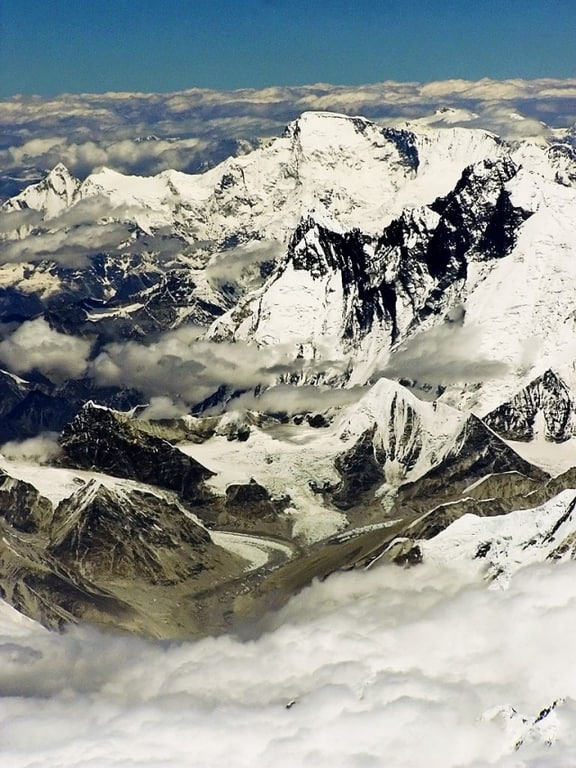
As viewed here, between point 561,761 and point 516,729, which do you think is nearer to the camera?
point 561,761

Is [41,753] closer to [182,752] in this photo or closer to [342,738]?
[182,752]

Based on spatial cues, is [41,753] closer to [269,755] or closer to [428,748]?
[269,755]

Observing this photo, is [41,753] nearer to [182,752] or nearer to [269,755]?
[182,752]

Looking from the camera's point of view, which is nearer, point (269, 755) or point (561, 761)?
point (561, 761)

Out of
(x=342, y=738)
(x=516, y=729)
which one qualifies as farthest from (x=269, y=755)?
(x=516, y=729)

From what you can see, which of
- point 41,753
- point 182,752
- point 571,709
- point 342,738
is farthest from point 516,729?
point 41,753

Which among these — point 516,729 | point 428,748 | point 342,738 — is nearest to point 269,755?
Answer: point 342,738

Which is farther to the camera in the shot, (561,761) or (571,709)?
(571,709)
